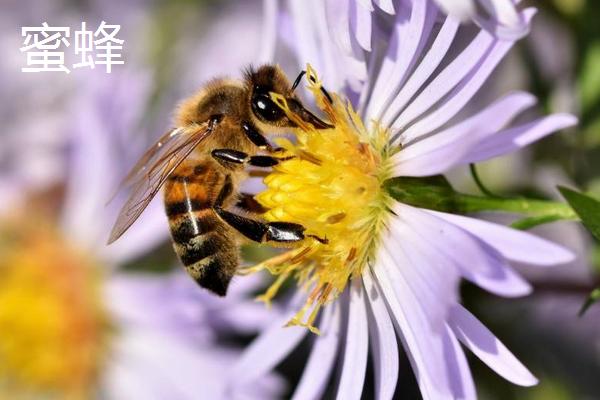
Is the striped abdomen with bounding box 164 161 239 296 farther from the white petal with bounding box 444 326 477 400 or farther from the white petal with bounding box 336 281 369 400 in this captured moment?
the white petal with bounding box 444 326 477 400

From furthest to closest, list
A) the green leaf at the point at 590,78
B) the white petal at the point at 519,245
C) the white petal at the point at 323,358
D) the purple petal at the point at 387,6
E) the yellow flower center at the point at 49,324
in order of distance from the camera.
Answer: the yellow flower center at the point at 49,324 → the green leaf at the point at 590,78 → the white petal at the point at 323,358 → the purple petal at the point at 387,6 → the white petal at the point at 519,245

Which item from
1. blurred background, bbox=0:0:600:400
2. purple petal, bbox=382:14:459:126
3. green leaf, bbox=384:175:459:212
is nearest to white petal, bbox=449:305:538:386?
green leaf, bbox=384:175:459:212

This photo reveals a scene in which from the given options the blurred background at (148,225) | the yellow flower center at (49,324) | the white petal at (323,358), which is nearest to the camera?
the white petal at (323,358)

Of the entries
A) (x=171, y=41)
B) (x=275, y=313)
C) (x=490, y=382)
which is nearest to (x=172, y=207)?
(x=275, y=313)

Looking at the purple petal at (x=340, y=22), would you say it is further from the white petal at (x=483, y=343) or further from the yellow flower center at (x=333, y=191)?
the white petal at (x=483, y=343)

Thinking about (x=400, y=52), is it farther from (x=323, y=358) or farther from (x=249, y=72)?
(x=323, y=358)

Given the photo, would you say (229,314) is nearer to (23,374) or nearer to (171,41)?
(23,374)

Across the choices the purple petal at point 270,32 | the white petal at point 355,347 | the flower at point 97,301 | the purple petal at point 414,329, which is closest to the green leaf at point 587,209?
the purple petal at point 414,329
